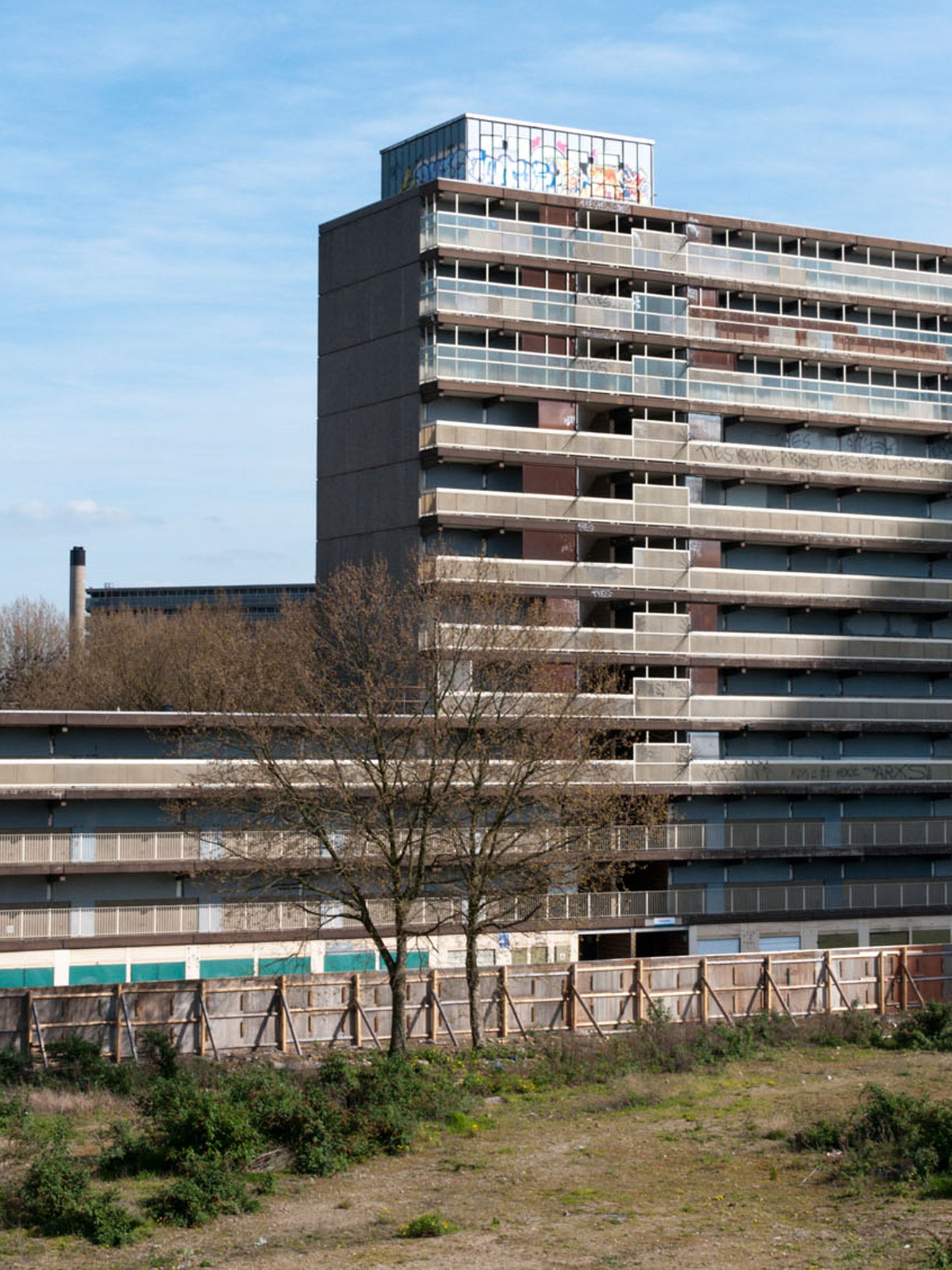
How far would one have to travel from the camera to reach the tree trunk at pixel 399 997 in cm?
4269

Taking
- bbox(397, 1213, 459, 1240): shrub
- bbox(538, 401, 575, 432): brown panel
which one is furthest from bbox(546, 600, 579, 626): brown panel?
bbox(397, 1213, 459, 1240): shrub

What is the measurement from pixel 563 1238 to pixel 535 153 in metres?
53.8

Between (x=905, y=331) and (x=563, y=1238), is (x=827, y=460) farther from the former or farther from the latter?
(x=563, y=1238)

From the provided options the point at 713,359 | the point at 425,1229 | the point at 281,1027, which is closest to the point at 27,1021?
the point at 281,1027

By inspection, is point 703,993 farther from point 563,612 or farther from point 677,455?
point 677,455

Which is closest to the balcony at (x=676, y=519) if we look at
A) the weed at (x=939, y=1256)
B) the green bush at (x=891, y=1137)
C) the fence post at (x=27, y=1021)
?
the fence post at (x=27, y=1021)

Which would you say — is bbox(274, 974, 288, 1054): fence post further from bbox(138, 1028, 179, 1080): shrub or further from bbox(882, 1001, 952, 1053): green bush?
bbox(882, 1001, 952, 1053): green bush

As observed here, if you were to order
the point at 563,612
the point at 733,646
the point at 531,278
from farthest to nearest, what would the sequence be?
1. the point at 733,646
2. the point at 531,278
3. the point at 563,612

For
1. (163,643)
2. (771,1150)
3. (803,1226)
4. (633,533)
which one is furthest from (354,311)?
(803,1226)

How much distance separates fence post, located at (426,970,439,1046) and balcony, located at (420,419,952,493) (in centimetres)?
2562

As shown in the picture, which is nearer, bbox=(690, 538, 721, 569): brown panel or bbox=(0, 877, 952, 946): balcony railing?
bbox=(0, 877, 952, 946): balcony railing

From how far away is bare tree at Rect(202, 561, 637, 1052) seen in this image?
44969mm

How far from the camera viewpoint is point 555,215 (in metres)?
69.9

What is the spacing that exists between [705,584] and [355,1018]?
103ft
